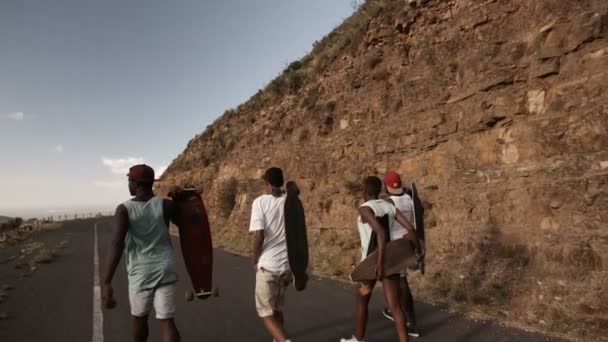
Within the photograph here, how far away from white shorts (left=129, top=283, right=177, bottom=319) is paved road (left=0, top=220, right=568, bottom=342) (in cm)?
209

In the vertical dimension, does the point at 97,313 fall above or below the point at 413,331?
above

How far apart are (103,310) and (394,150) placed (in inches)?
325

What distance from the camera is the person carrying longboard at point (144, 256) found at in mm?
3660

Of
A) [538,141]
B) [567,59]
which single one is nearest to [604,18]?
[567,59]

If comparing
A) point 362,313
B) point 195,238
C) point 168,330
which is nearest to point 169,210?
point 195,238

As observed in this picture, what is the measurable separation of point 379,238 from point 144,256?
2.27 metres

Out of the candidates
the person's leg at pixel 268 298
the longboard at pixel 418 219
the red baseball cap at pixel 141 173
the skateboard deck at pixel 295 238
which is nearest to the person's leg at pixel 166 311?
the person's leg at pixel 268 298

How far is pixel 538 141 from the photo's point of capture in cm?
819

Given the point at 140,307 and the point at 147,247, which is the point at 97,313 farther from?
the point at 147,247

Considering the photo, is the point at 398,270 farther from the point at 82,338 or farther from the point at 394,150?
the point at 394,150

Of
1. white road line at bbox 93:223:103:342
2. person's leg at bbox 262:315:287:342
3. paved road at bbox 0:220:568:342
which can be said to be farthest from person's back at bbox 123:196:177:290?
white road line at bbox 93:223:103:342

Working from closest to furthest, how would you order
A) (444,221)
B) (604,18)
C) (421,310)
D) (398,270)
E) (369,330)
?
(398,270) < (369,330) < (421,310) < (604,18) < (444,221)

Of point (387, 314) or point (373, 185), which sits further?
point (387, 314)

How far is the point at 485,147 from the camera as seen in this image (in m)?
9.33
